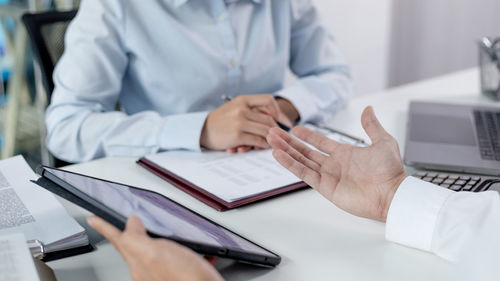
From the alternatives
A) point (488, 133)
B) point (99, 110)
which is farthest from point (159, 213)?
point (488, 133)

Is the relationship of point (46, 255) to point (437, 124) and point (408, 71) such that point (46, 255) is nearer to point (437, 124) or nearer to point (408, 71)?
point (437, 124)

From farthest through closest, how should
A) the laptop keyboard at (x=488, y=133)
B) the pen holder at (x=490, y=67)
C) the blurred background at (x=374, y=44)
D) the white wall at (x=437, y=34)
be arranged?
the white wall at (x=437, y=34), the blurred background at (x=374, y=44), the pen holder at (x=490, y=67), the laptop keyboard at (x=488, y=133)

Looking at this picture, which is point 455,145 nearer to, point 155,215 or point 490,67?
point 490,67

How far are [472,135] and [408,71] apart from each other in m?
2.37

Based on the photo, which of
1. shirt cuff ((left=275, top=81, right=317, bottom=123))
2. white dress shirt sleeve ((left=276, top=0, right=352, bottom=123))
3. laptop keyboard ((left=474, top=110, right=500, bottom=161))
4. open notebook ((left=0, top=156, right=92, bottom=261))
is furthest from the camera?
white dress shirt sleeve ((left=276, top=0, right=352, bottom=123))

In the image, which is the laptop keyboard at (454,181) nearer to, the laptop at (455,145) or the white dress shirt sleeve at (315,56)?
the laptop at (455,145)

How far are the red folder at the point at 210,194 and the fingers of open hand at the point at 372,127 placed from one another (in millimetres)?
135

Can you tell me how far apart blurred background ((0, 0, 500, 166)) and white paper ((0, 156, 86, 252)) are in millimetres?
1844

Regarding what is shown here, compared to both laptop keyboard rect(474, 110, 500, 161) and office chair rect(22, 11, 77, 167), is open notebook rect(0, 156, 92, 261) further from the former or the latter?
laptop keyboard rect(474, 110, 500, 161)

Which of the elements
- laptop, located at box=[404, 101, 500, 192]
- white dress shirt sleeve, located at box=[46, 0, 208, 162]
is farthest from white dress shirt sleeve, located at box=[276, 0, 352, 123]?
white dress shirt sleeve, located at box=[46, 0, 208, 162]

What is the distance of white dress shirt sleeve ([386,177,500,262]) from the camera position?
2.18 ft

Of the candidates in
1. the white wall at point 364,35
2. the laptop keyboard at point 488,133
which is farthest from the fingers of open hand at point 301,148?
the white wall at point 364,35

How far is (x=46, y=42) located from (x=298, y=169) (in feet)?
2.53

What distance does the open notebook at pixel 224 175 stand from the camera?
82 cm
